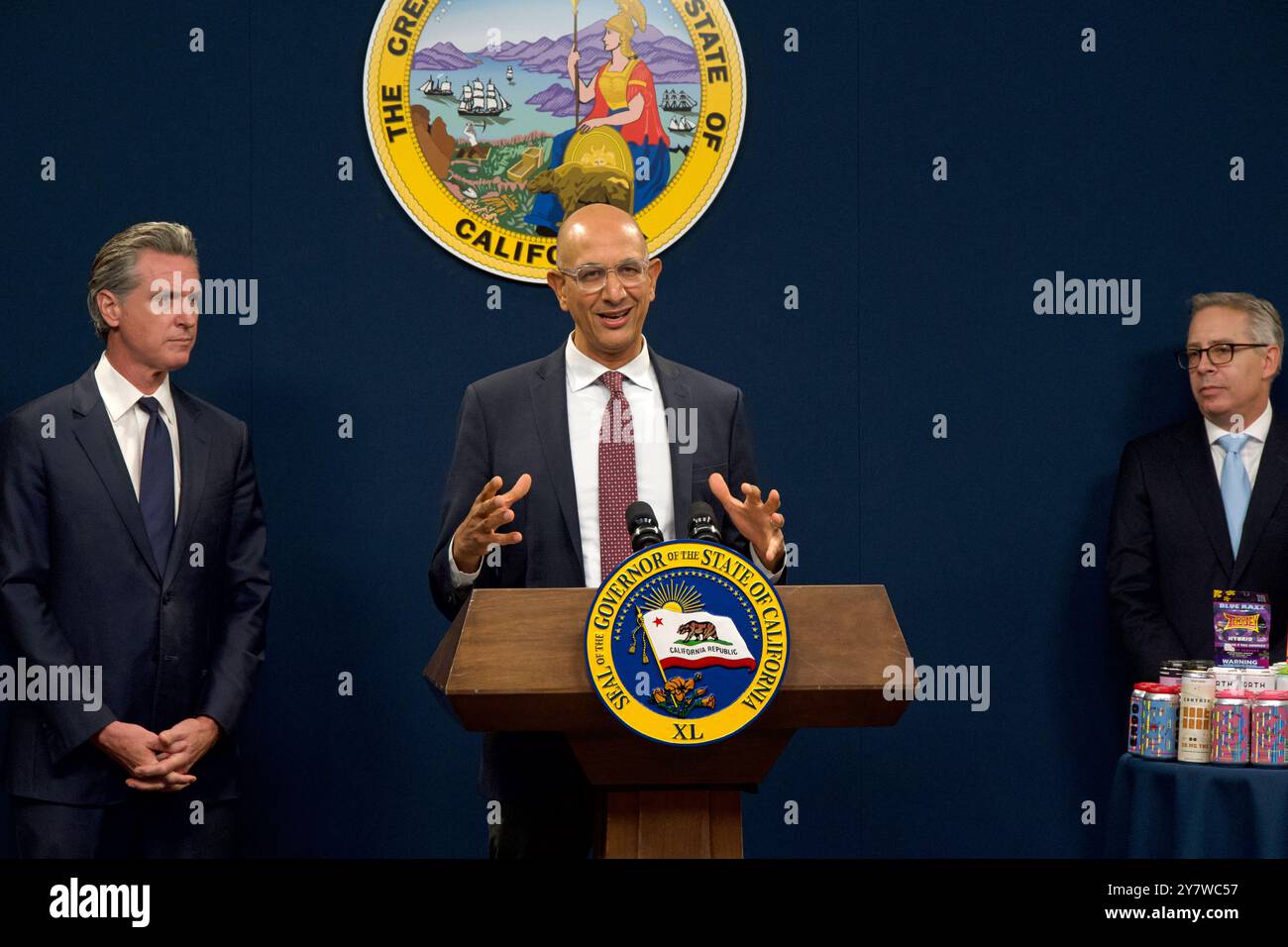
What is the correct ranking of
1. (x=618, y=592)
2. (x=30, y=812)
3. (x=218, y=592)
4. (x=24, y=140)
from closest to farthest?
(x=618, y=592)
(x=30, y=812)
(x=218, y=592)
(x=24, y=140)

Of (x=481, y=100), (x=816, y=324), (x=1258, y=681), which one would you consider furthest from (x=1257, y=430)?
(x=481, y=100)

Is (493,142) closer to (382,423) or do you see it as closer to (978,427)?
(382,423)

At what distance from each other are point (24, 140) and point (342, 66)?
0.99 metres

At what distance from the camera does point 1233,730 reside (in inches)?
137

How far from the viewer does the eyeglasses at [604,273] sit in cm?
336

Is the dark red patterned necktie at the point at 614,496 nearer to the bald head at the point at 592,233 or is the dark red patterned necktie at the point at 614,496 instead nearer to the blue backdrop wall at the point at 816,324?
the bald head at the point at 592,233

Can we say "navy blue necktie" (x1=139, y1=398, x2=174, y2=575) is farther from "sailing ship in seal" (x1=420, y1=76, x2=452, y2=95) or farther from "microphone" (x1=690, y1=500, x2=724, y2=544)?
"microphone" (x1=690, y1=500, x2=724, y2=544)

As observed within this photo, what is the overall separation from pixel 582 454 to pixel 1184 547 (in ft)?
6.37

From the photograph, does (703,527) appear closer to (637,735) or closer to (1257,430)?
(637,735)

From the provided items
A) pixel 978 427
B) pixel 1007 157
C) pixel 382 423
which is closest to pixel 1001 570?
pixel 978 427

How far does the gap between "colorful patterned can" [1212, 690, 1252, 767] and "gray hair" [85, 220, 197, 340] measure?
2877 millimetres

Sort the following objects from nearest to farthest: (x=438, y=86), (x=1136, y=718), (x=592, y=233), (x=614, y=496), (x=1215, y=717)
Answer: (x=614, y=496)
(x=592, y=233)
(x=1215, y=717)
(x=1136, y=718)
(x=438, y=86)

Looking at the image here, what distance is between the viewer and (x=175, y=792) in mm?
3775

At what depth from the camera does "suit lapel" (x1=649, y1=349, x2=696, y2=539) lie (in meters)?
3.27
